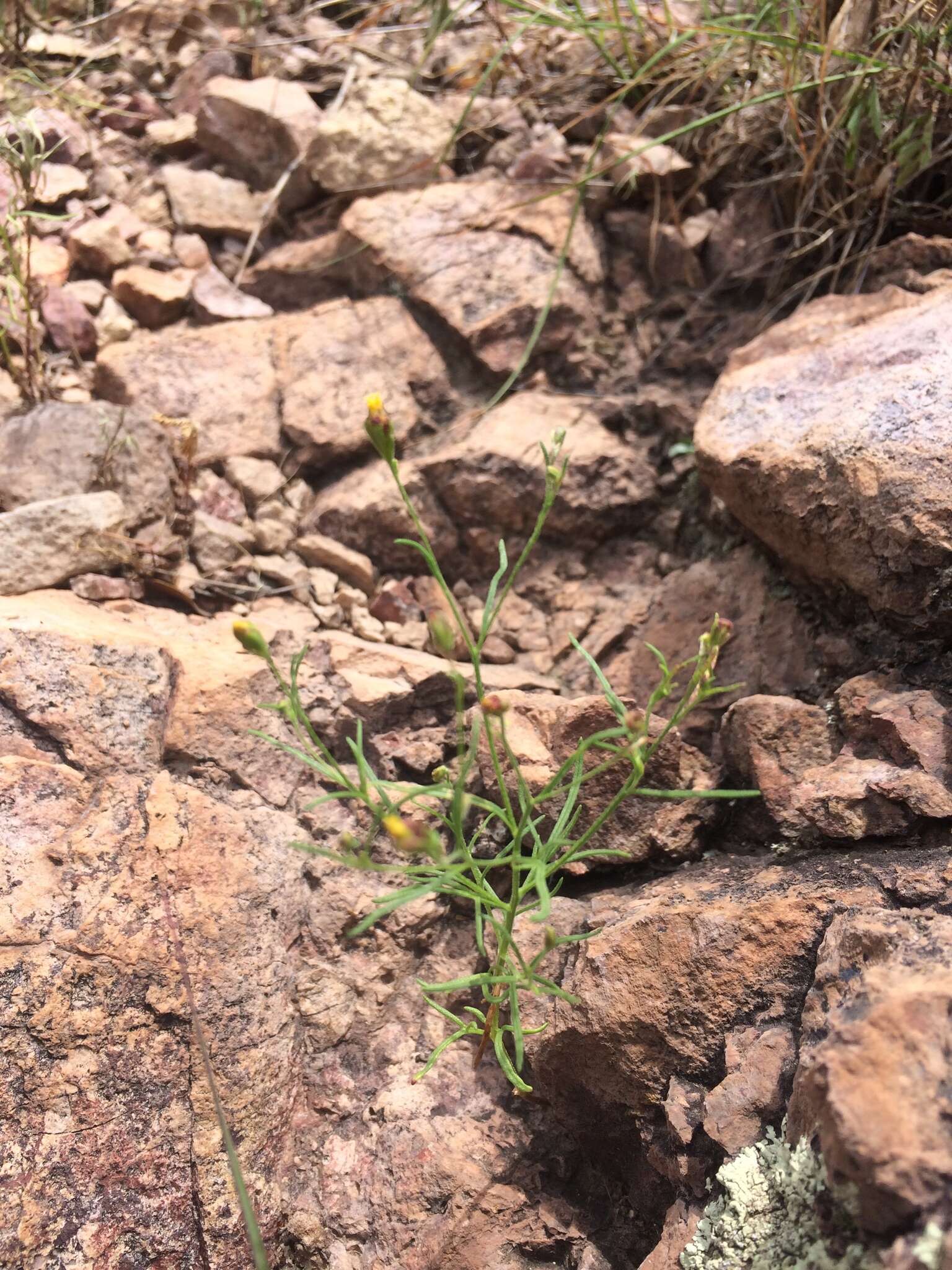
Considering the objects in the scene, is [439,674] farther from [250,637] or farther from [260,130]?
[260,130]

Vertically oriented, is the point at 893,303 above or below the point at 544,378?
above

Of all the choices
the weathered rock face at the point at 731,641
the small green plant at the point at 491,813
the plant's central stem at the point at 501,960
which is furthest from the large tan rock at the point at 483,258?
the plant's central stem at the point at 501,960

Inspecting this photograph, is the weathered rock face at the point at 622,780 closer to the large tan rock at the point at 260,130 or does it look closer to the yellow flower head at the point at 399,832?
the yellow flower head at the point at 399,832

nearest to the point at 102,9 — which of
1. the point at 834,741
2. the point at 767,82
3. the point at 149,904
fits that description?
the point at 767,82

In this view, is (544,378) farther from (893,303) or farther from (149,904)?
(149,904)

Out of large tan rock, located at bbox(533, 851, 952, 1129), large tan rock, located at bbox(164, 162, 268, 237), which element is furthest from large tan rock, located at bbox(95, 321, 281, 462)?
large tan rock, located at bbox(533, 851, 952, 1129)

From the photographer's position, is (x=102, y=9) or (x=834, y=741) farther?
(x=102, y=9)

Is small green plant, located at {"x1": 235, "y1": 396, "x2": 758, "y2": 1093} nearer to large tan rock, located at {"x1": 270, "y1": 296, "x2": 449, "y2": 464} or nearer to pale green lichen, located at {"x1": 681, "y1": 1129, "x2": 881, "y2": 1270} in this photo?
pale green lichen, located at {"x1": 681, "y1": 1129, "x2": 881, "y2": 1270}
